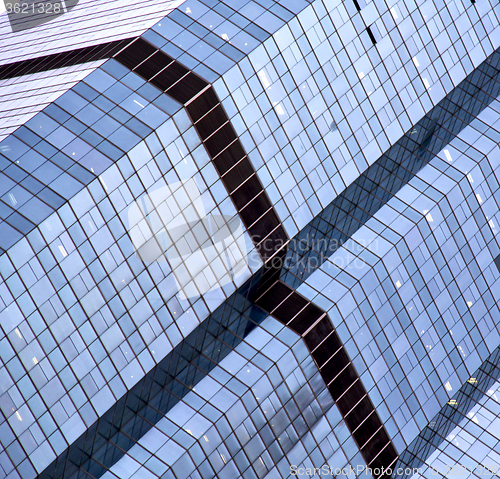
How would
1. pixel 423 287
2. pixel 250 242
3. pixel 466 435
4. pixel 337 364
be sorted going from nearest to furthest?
pixel 250 242
pixel 337 364
pixel 423 287
pixel 466 435

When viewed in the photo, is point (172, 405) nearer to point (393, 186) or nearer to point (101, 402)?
point (101, 402)

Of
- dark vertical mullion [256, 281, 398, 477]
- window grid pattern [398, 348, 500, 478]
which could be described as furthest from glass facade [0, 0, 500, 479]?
window grid pattern [398, 348, 500, 478]

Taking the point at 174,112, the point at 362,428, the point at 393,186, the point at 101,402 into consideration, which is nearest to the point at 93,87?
the point at 174,112

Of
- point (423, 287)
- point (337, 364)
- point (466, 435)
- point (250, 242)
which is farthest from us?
point (466, 435)

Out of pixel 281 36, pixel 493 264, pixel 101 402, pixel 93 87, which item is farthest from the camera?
pixel 493 264

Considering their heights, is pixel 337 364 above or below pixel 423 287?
below

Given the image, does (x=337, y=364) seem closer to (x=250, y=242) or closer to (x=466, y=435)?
(x=250, y=242)

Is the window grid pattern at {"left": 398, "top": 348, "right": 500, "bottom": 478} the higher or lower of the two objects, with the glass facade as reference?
lower

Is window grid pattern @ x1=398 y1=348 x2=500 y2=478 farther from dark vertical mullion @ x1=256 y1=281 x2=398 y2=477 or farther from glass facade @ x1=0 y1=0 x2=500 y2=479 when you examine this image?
dark vertical mullion @ x1=256 y1=281 x2=398 y2=477

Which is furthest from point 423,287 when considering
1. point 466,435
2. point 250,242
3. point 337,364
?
point 250,242
